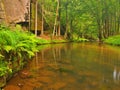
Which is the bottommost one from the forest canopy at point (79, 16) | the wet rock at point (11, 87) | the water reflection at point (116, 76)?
the water reflection at point (116, 76)

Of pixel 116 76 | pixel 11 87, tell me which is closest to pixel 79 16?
pixel 116 76

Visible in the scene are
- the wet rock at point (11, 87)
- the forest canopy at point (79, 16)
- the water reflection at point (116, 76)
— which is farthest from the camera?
the forest canopy at point (79, 16)

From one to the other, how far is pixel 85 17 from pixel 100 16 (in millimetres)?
3903

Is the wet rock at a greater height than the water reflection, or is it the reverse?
the wet rock

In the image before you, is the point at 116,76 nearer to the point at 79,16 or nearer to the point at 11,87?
the point at 11,87

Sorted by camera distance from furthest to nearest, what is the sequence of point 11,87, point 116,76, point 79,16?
point 79,16 → point 116,76 → point 11,87

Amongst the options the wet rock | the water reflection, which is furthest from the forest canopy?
the wet rock

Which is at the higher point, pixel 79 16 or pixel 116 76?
pixel 79 16

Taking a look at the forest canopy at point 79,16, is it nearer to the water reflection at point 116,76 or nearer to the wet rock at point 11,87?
the water reflection at point 116,76

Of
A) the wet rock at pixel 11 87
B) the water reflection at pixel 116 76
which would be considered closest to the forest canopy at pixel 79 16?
the water reflection at pixel 116 76

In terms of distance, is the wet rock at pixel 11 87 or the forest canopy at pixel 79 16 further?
the forest canopy at pixel 79 16

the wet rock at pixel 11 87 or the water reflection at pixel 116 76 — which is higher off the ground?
the wet rock at pixel 11 87

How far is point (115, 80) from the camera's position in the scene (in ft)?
30.1

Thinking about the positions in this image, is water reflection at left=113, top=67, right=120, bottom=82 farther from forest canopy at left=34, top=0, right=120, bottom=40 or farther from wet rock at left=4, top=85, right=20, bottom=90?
forest canopy at left=34, top=0, right=120, bottom=40
